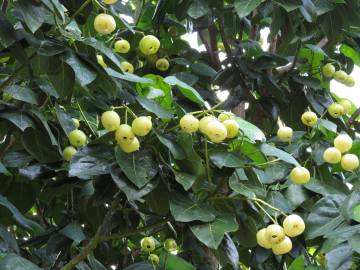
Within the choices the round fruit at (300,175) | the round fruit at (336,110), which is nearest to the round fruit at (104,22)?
the round fruit at (300,175)

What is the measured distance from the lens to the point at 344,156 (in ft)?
6.33

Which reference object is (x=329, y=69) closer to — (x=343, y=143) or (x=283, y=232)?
(x=343, y=143)

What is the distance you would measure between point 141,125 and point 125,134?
0.15 ft

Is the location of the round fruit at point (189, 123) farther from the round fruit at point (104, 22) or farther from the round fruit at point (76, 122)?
the round fruit at point (76, 122)

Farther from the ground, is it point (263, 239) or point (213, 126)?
point (213, 126)

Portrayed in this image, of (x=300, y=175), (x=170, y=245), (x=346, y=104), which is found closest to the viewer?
(x=300, y=175)

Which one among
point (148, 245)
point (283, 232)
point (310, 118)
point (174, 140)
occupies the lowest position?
point (148, 245)

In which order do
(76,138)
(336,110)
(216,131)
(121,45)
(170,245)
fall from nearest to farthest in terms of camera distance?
(216,131)
(76,138)
(121,45)
(170,245)
(336,110)

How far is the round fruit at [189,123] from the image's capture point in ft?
5.07

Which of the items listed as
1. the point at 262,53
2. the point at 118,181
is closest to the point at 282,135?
the point at 262,53

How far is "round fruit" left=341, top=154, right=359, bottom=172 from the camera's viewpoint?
1.91 meters

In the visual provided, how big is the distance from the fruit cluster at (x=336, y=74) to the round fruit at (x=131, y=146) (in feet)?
3.68

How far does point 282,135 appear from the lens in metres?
2.07

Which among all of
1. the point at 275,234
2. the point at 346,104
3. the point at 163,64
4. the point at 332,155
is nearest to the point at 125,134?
the point at 275,234
